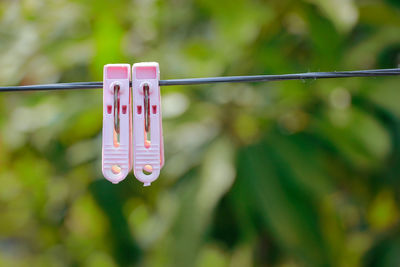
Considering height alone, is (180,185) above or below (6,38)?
below

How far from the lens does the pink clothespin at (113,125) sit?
1.71 feet

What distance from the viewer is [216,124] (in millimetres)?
1188

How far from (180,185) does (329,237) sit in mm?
324

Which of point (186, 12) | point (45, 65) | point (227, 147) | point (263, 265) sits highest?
point (186, 12)

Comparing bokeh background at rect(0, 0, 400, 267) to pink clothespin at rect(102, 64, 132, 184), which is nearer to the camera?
pink clothespin at rect(102, 64, 132, 184)

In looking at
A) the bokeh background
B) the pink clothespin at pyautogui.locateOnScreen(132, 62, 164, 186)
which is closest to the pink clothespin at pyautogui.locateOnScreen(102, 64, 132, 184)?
the pink clothespin at pyautogui.locateOnScreen(132, 62, 164, 186)

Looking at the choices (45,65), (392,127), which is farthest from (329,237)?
(45,65)

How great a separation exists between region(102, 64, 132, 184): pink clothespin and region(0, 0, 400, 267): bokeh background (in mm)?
464

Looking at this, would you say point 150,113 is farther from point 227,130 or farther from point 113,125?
point 227,130

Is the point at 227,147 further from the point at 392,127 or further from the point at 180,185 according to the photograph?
the point at 392,127

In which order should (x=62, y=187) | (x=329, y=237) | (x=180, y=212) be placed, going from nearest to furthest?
(x=180, y=212), (x=329, y=237), (x=62, y=187)

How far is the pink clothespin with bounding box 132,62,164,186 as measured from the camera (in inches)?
20.5

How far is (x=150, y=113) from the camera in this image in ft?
1.73

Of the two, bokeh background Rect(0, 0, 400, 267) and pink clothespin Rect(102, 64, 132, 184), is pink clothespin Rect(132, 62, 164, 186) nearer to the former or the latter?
pink clothespin Rect(102, 64, 132, 184)
